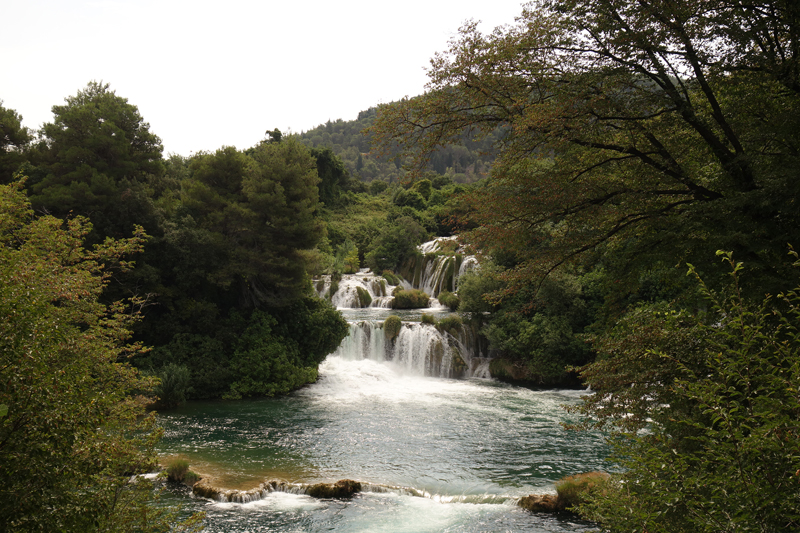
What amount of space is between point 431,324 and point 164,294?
35.9 ft

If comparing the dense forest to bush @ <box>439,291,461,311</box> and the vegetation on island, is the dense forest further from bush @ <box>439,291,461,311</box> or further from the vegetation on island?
bush @ <box>439,291,461,311</box>

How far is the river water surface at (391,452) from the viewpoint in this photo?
8.40m

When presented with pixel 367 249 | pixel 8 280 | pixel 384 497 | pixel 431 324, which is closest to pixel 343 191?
pixel 367 249

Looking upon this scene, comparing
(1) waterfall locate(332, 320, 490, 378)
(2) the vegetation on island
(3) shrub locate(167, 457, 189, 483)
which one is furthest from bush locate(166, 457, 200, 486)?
(1) waterfall locate(332, 320, 490, 378)

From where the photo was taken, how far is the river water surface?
8.40 meters

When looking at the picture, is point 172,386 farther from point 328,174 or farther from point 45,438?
point 328,174

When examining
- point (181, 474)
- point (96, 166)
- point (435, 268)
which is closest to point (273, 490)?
point (181, 474)

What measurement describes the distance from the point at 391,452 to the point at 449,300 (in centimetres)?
1579

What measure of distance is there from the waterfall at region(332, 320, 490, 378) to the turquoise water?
187 centimetres

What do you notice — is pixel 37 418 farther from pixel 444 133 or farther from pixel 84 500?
pixel 444 133

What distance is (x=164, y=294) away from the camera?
666 inches

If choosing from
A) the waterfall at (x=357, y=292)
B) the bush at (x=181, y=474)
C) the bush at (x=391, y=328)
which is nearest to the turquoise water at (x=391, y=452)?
the bush at (x=181, y=474)

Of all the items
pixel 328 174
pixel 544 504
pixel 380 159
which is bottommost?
pixel 544 504

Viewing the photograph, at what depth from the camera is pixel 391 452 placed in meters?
11.6
